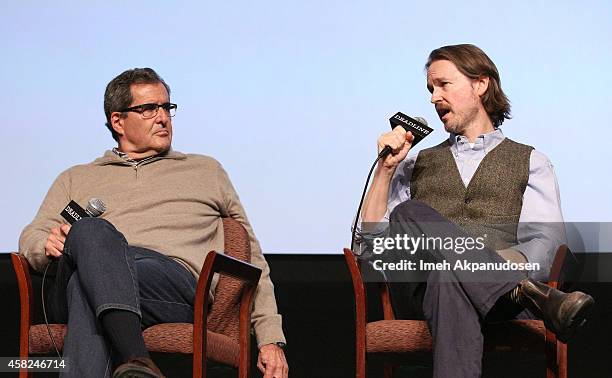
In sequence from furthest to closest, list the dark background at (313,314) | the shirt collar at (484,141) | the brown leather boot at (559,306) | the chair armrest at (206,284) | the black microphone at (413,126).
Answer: the dark background at (313,314) → the shirt collar at (484,141) → the black microphone at (413,126) → the chair armrest at (206,284) → the brown leather boot at (559,306)

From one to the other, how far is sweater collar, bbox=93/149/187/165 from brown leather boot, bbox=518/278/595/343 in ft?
3.68

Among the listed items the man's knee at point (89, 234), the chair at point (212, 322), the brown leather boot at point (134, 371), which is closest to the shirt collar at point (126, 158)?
the chair at point (212, 322)

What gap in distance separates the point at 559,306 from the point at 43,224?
1342 millimetres

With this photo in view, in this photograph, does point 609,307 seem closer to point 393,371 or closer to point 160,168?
point 393,371

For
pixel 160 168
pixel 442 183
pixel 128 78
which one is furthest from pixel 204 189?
pixel 442 183

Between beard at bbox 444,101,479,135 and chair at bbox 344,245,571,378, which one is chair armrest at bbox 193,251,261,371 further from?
beard at bbox 444,101,479,135

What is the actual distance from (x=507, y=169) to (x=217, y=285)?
0.83 meters

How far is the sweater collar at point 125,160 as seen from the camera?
302 centimetres

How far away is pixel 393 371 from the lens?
293cm

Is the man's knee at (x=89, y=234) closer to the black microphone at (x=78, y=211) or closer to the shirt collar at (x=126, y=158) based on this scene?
the black microphone at (x=78, y=211)

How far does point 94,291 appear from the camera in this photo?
235 cm

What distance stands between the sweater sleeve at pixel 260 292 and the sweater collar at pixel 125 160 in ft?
0.42

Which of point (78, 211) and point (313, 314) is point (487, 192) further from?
point (78, 211)

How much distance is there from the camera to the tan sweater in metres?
2.81
